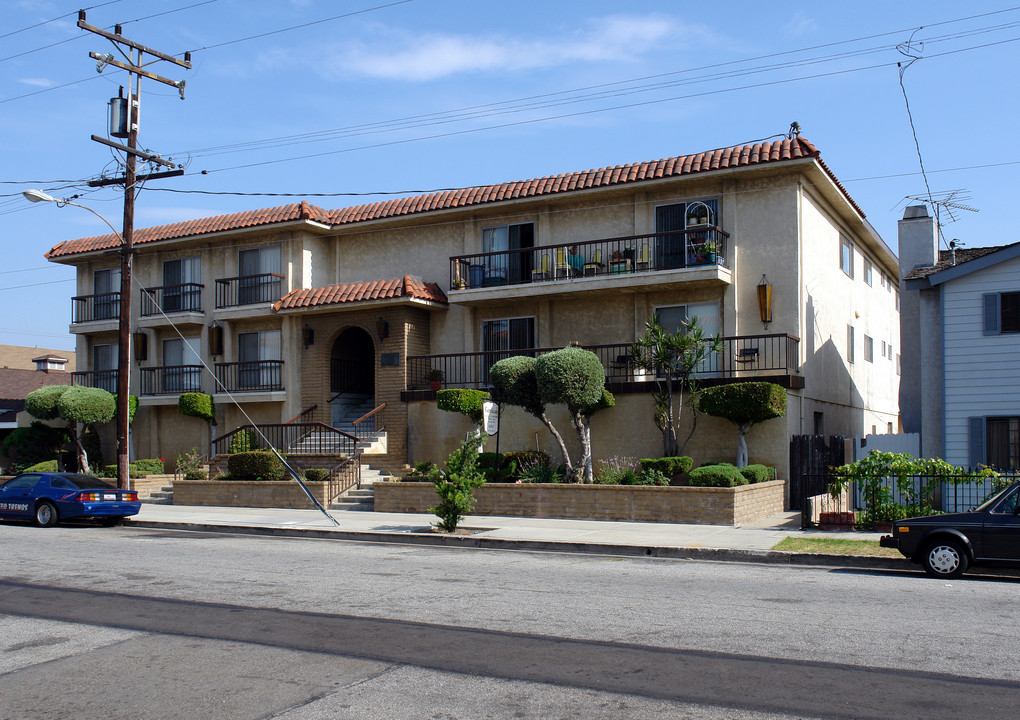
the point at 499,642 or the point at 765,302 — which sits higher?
the point at 765,302

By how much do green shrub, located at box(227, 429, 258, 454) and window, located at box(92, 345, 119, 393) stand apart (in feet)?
23.0

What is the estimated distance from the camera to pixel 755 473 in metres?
19.8

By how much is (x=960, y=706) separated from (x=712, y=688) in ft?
5.12

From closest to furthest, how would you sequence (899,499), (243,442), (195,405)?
(899,499), (243,442), (195,405)

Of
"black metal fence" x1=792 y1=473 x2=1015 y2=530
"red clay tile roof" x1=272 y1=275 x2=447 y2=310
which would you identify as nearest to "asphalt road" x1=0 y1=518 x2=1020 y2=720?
"black metal fence" x1=792 y1=473 x2=1015 y2=530

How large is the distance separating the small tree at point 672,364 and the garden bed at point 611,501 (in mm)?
2660

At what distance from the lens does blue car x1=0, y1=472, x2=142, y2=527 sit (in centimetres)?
1961

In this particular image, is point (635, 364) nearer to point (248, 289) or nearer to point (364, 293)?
point (364, 293)

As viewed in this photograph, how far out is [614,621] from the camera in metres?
8.88

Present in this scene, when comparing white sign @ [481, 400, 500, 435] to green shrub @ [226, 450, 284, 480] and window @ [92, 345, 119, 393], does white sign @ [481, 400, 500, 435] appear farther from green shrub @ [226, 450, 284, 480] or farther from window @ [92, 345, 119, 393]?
window @ [92, 345, 119, 393]

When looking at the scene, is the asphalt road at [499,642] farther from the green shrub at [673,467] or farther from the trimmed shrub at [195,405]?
the trimmed shrub at [195,405]

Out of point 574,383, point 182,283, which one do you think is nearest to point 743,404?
point 574,383

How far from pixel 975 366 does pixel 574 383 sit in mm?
8110

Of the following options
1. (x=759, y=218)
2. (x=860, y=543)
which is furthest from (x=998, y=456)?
(x=759, y=218)
